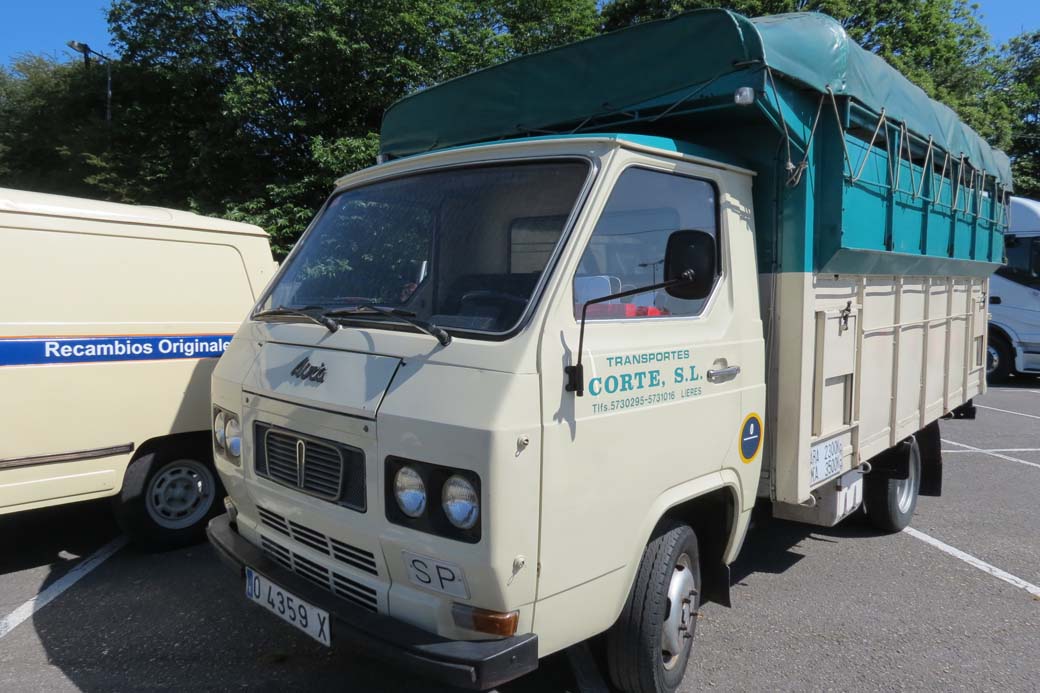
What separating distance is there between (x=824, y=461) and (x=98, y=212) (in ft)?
15.1

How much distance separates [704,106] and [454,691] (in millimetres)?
2884

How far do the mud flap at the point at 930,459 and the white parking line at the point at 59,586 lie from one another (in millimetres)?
6013

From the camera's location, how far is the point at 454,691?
326 cm

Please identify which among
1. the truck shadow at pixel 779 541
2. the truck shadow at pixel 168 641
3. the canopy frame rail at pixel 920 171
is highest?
the canopy frame rail at pixel 920 171

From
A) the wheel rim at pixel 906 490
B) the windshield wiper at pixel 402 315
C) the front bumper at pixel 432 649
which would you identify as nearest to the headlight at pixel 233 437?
the windshield wiper at pixel 402 315

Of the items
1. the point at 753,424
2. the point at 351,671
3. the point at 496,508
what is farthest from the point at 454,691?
the point at 753,424

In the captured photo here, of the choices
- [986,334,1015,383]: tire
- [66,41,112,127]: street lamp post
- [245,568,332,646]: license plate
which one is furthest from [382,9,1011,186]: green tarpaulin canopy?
[66,41,112,127]: street lamp post

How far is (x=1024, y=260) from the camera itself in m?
13.9

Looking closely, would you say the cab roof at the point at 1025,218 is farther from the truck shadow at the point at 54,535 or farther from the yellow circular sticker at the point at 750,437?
the truck shadow at the point at 54,535

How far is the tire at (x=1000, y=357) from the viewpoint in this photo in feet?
48.0

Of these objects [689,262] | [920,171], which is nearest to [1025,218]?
[920,171]

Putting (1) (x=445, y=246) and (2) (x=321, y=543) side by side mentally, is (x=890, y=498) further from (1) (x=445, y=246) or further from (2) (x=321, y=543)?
Answer: (2) (x=321, y=543)

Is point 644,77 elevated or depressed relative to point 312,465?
elevated

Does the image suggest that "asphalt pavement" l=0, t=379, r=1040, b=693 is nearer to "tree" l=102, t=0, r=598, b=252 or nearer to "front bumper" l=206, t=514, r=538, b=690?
"front bumper" l=206, t=514, r=538, b=690
